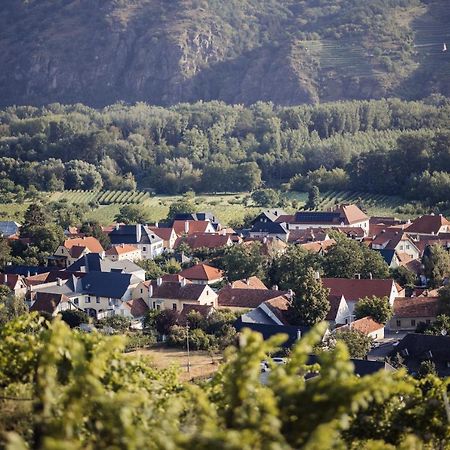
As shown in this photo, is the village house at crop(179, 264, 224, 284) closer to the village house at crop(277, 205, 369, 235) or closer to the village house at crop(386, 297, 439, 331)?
the village house at crop(386, 297, 439, 331)

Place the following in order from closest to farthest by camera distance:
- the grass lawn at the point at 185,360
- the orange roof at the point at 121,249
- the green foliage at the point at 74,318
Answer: the grass lawn at the point at 185,360
the green foliage at the point at 74,318
the orange roof at the point at 121,249

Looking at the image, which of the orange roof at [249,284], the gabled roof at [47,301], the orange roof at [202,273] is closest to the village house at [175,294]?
the orange roof at [249,284]

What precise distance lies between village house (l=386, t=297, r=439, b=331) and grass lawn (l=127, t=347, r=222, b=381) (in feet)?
28.7

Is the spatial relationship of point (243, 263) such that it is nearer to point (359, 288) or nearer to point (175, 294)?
point (175, 294)

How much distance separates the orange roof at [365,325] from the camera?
35312 millimetres

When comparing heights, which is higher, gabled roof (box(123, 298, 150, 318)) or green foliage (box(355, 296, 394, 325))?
green foliage (box(355, 296, 394, 325))

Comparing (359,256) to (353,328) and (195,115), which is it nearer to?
(353,328)

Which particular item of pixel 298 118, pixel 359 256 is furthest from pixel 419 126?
pixel 359 256

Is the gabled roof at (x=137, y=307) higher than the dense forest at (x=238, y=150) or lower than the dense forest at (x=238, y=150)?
higher

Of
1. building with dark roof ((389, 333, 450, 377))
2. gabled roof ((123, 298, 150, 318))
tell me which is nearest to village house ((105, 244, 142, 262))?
gabled roof ((123, 298, 150, 318))

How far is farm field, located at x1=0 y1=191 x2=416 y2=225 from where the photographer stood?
73.6 m

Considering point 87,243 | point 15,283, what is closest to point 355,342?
point 15,283

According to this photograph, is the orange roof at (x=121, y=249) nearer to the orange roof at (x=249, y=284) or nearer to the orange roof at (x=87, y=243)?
the orange roof at (x=87, y=243)

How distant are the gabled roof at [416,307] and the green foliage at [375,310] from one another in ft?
2.80
